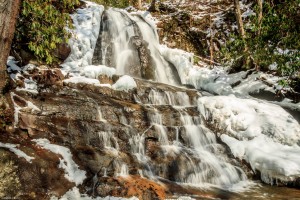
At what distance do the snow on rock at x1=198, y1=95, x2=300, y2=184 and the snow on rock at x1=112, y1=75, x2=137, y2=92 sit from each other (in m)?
2.52

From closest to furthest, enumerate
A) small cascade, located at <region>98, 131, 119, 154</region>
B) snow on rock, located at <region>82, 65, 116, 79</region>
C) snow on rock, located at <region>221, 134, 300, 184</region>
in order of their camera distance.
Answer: small cascade, located at <region>98, 131, 119, 154</region> < snow on rock, located at <region>221, 134, 300, 184</region> < snow on rock, located at <region>82, 65, 116, 79</region>

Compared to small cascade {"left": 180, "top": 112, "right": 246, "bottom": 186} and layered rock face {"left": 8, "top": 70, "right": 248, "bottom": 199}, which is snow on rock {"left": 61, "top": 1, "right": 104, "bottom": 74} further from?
small cascade {"left": 180, "top": 112, "right": 246, "bottom": 186}

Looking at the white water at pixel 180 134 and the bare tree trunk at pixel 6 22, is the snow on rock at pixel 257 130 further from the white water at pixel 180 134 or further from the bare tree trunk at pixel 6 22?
the bare tree trunk at pixel 6 22

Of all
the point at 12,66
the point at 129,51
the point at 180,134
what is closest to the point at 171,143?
the point at 180,134

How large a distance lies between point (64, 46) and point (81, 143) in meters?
5.96

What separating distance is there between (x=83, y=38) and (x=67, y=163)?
8404 mm

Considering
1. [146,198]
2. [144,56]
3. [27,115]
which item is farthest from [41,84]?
[144,56]

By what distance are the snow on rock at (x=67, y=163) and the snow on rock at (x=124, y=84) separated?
4.06 meters

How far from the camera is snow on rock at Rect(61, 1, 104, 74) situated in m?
11.6

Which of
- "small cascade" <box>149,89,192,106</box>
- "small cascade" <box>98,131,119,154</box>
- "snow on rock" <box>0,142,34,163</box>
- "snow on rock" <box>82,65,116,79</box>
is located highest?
"snow on rock" <box>82,65,116,79</box>

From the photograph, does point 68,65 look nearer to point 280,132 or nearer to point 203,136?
point 203,136

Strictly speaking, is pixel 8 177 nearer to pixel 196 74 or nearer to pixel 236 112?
pixel 236 112

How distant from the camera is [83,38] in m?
13.5

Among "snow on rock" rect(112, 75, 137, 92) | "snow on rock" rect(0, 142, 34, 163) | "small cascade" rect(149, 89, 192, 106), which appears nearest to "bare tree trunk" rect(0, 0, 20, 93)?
"snow on rock" rect(0, 142, 34, 163)
